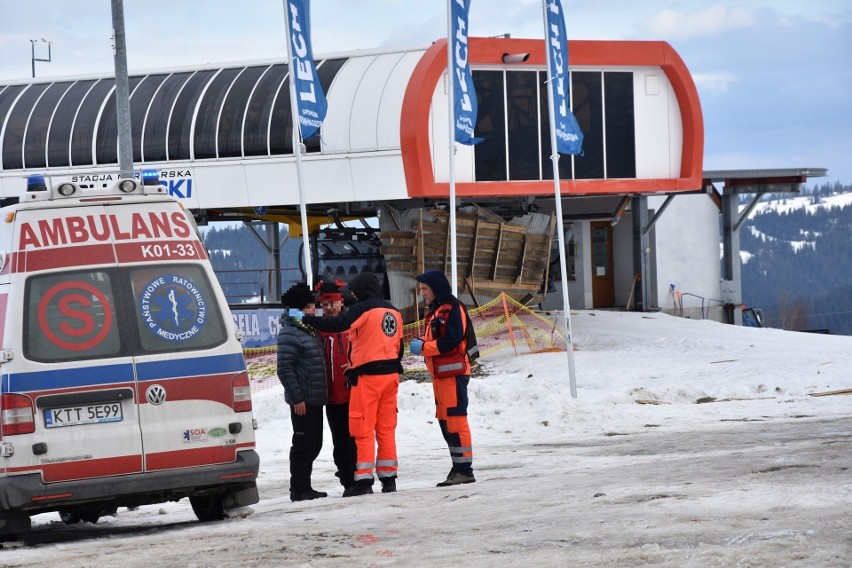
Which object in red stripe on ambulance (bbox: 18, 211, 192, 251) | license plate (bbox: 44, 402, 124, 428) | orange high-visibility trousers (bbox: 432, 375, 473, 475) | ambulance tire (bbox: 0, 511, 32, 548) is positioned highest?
red stripe on ambulance (bbox: 18, 211, 192, 251)

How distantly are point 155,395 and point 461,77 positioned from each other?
12422mm

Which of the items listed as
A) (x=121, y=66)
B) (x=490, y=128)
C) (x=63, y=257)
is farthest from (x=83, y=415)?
(x=490, y=128)

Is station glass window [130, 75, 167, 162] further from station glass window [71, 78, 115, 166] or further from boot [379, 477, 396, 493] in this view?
boot [379, 477, 396, 493]

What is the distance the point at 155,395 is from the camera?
885 cm

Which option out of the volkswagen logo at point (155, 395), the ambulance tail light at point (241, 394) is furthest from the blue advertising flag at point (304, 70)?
the volkswagen logo at point (155, 395)

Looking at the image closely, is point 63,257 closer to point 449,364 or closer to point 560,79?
point 449,364

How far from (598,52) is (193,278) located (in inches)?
857

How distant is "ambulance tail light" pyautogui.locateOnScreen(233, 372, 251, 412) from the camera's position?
30.0 ft

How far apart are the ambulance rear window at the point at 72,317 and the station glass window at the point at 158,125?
2358 cm

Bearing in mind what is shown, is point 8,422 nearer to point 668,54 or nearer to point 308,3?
point 308,3

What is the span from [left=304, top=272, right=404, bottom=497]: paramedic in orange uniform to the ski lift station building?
1793cm

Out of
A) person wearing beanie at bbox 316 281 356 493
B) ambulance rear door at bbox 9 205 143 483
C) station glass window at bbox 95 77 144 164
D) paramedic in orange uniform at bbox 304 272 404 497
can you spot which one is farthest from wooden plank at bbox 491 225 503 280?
ambulance rear door at bbox 9 205 143 483

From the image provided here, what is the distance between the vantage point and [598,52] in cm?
2967

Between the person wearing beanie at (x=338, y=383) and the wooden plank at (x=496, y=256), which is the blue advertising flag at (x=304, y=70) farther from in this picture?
the wooden plank at (x=496, y=256)
